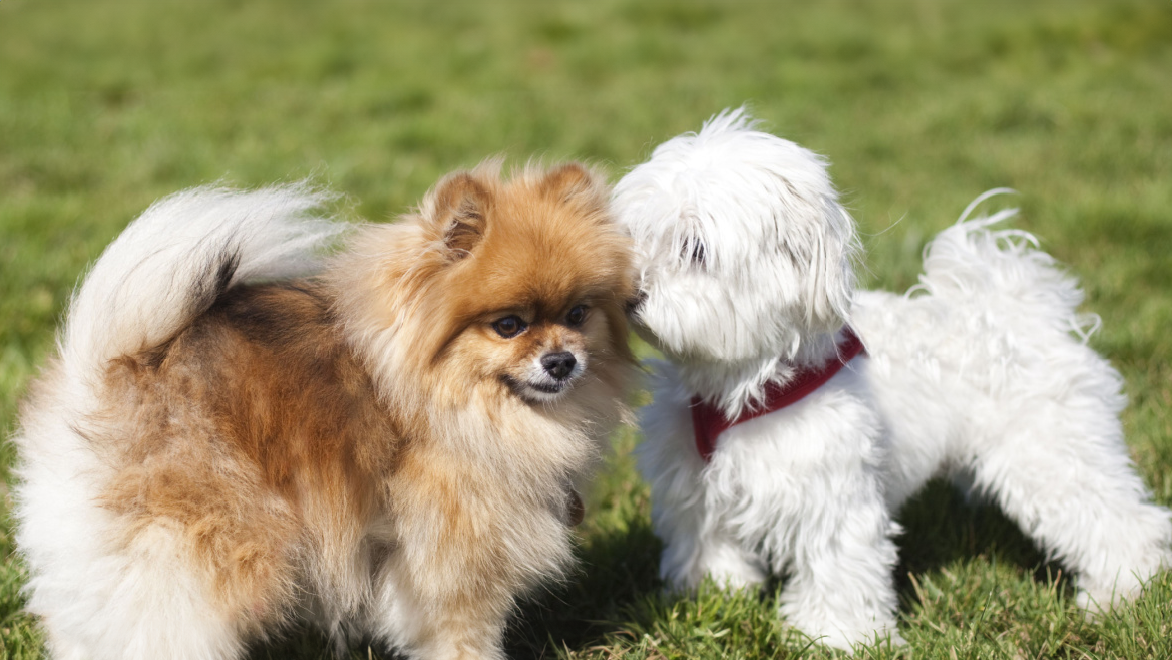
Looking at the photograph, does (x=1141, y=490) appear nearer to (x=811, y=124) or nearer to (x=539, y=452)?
(x=539, y=452)

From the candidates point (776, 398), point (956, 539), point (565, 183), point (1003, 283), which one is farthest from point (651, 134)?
point (565, 183)

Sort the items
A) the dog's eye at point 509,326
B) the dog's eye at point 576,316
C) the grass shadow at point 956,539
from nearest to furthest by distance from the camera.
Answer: the dog's eye at point 509,326
the dog's eye at point 576,316
the grass shadow at point 956,539

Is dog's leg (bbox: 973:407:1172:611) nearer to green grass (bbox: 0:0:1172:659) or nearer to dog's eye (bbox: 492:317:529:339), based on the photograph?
green grass (bbox: 0:0:1172:659)

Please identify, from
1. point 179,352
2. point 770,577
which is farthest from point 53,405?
point 770,577

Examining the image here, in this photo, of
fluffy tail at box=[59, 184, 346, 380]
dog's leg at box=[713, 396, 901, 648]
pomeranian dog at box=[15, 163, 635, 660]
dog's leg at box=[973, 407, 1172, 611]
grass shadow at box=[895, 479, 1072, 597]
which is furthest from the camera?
grass shadow at box=[895, 479, 1072, 597]

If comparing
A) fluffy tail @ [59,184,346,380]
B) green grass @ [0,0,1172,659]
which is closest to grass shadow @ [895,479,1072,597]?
green grass @ [0,0,1172,659]

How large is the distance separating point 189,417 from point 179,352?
183 millimetres

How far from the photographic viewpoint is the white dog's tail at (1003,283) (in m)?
3.24

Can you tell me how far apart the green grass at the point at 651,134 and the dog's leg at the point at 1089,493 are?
0.69 feet

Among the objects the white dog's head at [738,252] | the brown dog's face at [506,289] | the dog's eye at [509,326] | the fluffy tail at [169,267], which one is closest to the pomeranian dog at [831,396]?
the white dog's head at [738,252]

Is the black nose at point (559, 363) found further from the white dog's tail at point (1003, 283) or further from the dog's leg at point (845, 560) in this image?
the white dog's tail at point (1003, 283)

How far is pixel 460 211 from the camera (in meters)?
2.35

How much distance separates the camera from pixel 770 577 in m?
3.47

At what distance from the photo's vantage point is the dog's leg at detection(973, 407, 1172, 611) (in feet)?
10.1
